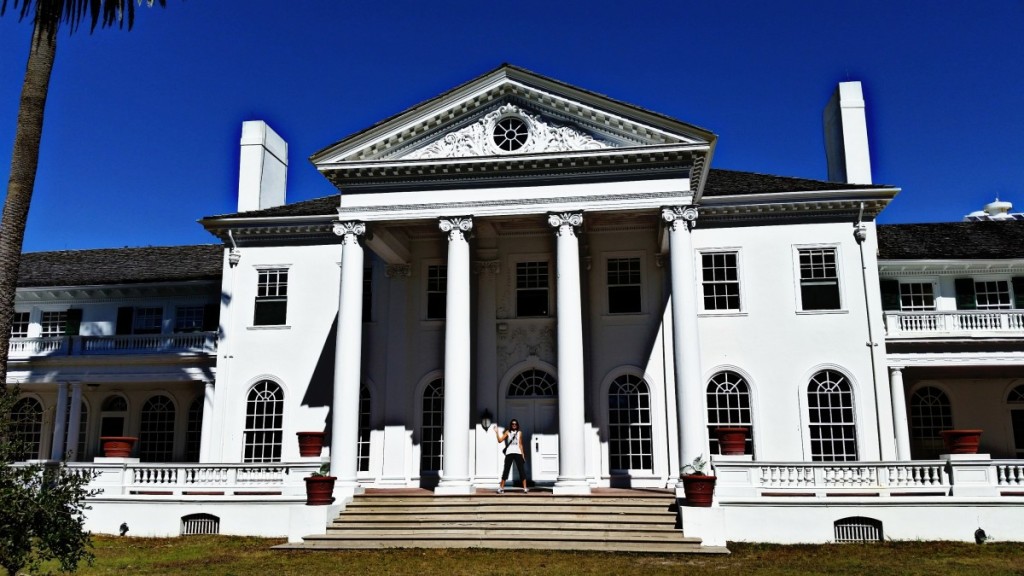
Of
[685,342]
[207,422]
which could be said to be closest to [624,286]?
[685,342]

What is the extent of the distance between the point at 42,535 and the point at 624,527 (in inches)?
445

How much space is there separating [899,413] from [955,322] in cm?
344

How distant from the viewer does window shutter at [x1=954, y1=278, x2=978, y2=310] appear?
27312mm

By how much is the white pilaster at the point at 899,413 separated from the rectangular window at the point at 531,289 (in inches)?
396

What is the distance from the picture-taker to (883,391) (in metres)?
24.5

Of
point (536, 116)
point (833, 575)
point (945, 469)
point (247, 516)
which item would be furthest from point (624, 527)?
point (536, 116)

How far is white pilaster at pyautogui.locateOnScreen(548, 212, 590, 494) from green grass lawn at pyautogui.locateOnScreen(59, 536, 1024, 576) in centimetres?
361

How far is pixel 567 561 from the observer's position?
54.6 feet

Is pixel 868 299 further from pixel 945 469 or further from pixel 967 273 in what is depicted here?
pixel 945 469

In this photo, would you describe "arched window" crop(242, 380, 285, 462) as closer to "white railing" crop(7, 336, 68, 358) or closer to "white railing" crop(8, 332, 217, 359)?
"white railing" crop(8, 332, 217, 359)

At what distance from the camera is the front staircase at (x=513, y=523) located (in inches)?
725

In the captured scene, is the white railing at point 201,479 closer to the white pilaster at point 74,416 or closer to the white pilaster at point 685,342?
the white pilaster at point 74,416

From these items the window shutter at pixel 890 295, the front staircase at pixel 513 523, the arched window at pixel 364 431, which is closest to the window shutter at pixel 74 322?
the arched window at pixel 364 431

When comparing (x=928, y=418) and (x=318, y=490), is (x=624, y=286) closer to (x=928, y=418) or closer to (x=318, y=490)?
(x=318, y=490)
